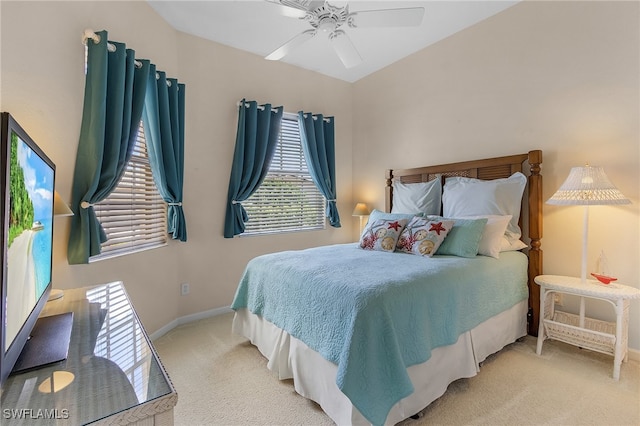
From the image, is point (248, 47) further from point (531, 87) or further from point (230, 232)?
point (531, 87)

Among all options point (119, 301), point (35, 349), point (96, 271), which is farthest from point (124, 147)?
point (35, 349)

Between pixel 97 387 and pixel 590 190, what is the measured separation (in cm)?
A: 285

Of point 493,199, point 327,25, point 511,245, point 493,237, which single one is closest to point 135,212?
point 327,25

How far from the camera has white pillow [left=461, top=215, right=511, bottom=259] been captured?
234 cm

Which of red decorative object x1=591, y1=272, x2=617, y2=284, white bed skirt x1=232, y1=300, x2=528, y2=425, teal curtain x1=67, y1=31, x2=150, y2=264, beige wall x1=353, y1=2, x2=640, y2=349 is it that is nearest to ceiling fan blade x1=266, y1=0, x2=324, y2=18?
teal curtain x1=67, y1=31, x2=150, y2=264

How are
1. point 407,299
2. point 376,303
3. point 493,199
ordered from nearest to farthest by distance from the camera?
1. point 376,303
2. point 407,299
3. point 493,199

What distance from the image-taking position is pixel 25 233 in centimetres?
87

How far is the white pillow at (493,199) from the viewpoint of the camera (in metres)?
2.59

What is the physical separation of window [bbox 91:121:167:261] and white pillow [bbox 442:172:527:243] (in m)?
2.79

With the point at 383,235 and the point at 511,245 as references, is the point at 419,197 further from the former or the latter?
the point at 511,245

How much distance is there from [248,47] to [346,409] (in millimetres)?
3470

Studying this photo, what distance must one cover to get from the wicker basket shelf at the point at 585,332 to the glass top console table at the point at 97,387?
8.40ft

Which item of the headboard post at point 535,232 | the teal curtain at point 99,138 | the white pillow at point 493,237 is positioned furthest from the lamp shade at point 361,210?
the teal curtain at point 99,138

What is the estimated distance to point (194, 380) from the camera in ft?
6.57
